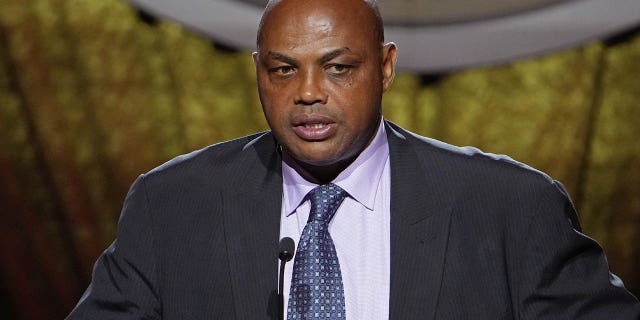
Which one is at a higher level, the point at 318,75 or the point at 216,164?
the point at 318,75

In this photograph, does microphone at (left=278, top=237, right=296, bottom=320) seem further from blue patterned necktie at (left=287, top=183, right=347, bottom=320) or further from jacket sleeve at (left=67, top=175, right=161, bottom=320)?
jacket sleeve at (left=67, top=175, right=161, bottom=320)

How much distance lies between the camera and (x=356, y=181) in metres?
1.59

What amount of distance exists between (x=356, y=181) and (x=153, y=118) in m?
1.20

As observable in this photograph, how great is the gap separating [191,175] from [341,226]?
0.98ft

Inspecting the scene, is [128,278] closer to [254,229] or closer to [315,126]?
[254,229]

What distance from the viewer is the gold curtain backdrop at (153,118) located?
2596 mm

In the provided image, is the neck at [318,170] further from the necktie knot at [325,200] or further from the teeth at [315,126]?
the teeth at [315,126]

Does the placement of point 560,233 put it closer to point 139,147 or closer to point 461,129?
point 461,129

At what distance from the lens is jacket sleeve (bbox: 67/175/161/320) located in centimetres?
147

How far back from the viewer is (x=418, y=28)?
2.72 meters

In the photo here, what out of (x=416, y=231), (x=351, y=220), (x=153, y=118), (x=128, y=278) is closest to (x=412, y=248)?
(x=416, y=231)

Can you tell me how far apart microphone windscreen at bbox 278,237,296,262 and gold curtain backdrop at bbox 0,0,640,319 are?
1.38m

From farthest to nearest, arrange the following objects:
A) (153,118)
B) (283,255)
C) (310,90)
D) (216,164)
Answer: (153,118) → (216,164) → (310,90) → (283,255)

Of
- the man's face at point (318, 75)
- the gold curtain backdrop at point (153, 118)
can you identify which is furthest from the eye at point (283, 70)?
the gold curtain backdrop at point (153, 118)
